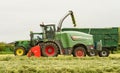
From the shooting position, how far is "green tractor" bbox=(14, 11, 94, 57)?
2861cm

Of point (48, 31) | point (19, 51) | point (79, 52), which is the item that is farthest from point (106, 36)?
point (48, 31)

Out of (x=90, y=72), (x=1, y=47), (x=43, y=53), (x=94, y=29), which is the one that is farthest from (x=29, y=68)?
(x=1, y=47)

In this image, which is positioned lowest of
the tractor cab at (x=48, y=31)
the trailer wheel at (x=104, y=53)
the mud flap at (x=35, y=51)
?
the trailer wheel at (x=104, y=53)

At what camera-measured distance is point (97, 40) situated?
3888 centimetres

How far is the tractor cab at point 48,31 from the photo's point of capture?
29547mm

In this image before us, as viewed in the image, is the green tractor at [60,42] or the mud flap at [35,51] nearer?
the mud flap at [35,51]

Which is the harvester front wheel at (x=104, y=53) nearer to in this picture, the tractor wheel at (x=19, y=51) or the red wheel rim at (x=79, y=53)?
the red wheel rim at (x=79, y=53)

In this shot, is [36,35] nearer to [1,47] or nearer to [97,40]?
[97,40]

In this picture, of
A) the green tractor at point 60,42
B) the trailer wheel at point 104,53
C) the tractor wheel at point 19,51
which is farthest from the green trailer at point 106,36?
the tractor wheel at point 19,51

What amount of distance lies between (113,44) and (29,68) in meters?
26.0

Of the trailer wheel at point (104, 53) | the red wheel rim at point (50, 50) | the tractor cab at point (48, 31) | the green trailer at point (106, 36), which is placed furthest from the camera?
the green trailer at point (106, 36)

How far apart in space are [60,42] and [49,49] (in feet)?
3.57

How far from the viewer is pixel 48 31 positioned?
29.7 m

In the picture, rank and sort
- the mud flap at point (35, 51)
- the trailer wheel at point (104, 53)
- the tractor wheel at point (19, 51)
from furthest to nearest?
the trailer wheel at point (104, 53), the tractor wheel at point (19, 51), the mud flap at point (35, 51)
